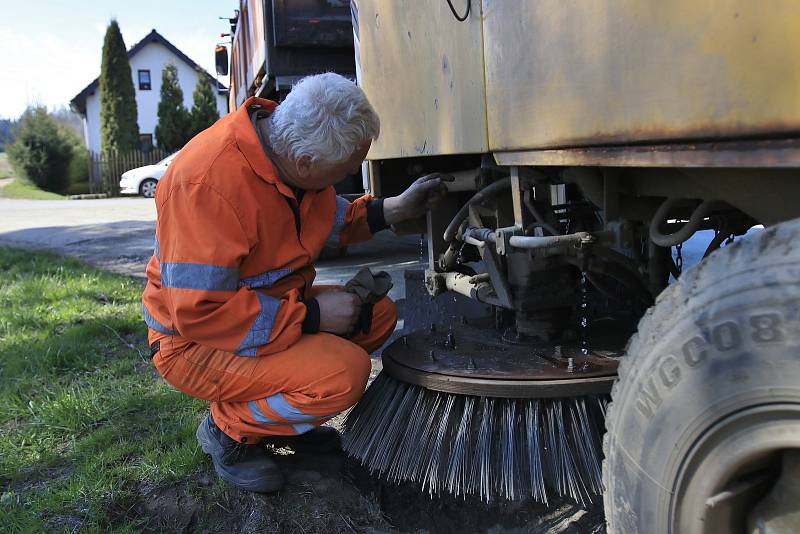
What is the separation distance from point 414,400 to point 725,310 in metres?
1.20

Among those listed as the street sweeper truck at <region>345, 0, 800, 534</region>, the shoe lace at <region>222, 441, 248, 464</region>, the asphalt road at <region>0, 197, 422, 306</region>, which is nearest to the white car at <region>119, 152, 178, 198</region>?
the asphalt road at <region>0, 197, 422, 306</region>

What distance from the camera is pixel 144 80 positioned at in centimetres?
3366

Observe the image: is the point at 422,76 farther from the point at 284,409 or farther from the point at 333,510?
the point at 333,510

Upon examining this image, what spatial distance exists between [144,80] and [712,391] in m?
35.9

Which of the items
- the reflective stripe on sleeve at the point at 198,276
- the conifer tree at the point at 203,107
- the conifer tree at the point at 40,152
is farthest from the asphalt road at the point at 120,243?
the conifer tree at the point at 203,107

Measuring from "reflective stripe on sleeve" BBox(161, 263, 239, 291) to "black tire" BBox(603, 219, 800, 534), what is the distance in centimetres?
109

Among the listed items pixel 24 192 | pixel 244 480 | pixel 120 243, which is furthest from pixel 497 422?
pixel 24 192

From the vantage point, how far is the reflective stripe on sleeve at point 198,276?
190cm

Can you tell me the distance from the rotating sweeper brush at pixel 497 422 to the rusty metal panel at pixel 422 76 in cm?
63

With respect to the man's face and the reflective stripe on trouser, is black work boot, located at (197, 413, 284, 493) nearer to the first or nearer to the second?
the reflective stripe on trouser

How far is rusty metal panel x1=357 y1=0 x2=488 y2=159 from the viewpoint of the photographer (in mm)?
1770

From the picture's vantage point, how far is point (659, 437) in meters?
1.14

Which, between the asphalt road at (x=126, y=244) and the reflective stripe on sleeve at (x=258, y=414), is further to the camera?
the asphalt road at (x=126, y=244)

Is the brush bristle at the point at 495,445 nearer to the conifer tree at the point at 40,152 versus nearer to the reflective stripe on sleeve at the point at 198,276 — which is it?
the reflective stripe on sleeve at the point at 198,276
